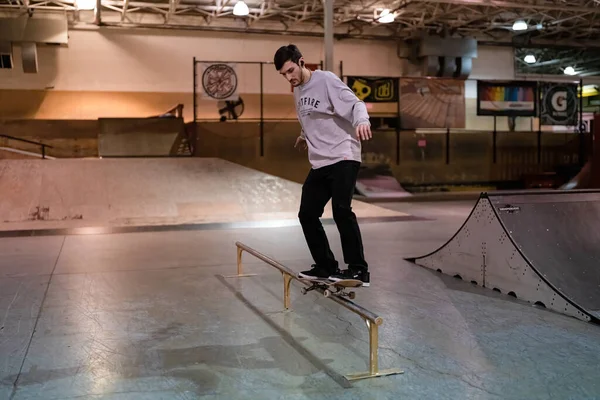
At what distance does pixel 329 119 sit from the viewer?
3.53m

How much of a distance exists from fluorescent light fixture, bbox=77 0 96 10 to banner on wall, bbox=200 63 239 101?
3659 millimetres

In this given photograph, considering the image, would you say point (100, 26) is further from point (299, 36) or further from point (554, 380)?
point (554, 380)

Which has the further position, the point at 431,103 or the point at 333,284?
the point at 431,103

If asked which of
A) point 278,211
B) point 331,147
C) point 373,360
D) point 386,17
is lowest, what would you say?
point 278,211

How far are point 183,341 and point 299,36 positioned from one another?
17.7m

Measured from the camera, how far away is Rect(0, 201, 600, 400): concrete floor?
2.64 meters

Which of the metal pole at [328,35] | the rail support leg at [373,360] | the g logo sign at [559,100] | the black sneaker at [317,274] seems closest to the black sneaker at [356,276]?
the black sneaker at [317,274]

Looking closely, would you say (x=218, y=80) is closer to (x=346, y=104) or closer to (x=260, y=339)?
(x=346, y=104)

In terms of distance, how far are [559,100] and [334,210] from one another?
18.4 metres

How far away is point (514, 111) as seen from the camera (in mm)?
18719

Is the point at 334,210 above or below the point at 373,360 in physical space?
above

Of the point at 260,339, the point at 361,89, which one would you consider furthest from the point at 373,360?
the point at 361,89

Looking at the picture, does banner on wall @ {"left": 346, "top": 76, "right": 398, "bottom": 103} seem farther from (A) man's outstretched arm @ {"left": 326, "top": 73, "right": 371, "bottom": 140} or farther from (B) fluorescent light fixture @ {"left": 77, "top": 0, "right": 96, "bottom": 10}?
(A) man's outstretched arm @ {"left": 326, "top": 73, "right": 371, "bottom": 140}

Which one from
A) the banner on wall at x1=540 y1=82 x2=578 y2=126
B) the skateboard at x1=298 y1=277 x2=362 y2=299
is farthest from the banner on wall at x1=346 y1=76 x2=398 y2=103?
the skateboard at x1=298 y1=277 x2=362 y2=299
